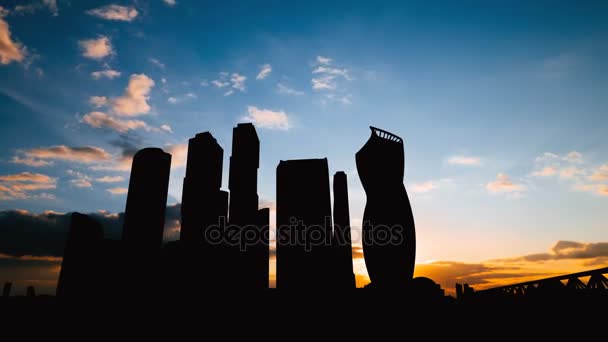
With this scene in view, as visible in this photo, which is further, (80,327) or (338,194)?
(338,194)

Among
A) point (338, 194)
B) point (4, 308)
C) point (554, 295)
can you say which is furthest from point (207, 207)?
point (554, 295)

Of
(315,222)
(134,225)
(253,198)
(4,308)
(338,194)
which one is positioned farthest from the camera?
(338,194)

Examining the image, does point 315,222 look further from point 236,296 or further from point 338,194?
point 338,194

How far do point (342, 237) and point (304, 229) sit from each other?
7.34 metres

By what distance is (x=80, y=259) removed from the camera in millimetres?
12648

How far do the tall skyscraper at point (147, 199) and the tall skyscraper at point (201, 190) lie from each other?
1085 millimetres

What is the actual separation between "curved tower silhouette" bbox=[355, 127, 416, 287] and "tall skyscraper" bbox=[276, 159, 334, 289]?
711 centimetres

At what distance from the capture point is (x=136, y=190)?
591 inches

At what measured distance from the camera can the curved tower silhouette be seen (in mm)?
22391

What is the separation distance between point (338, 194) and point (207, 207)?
38.2ft

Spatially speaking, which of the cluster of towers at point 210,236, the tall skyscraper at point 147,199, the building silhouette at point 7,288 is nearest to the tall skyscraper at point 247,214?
the cluster of towers at point 210,236

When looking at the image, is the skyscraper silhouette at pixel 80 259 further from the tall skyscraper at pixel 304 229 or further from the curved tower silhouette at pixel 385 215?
the curved tower silhouette at pixel 385 215

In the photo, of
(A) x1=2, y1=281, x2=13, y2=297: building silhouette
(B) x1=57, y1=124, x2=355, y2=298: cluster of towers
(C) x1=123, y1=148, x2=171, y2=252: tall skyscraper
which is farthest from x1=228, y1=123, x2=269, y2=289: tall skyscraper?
(A) x1=2, y1=281, x2=13, y2=297: building silhouette

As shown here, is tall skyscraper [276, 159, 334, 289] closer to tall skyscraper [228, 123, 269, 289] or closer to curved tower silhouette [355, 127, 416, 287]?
tall skyscraper [228, 123, 269, 289]
